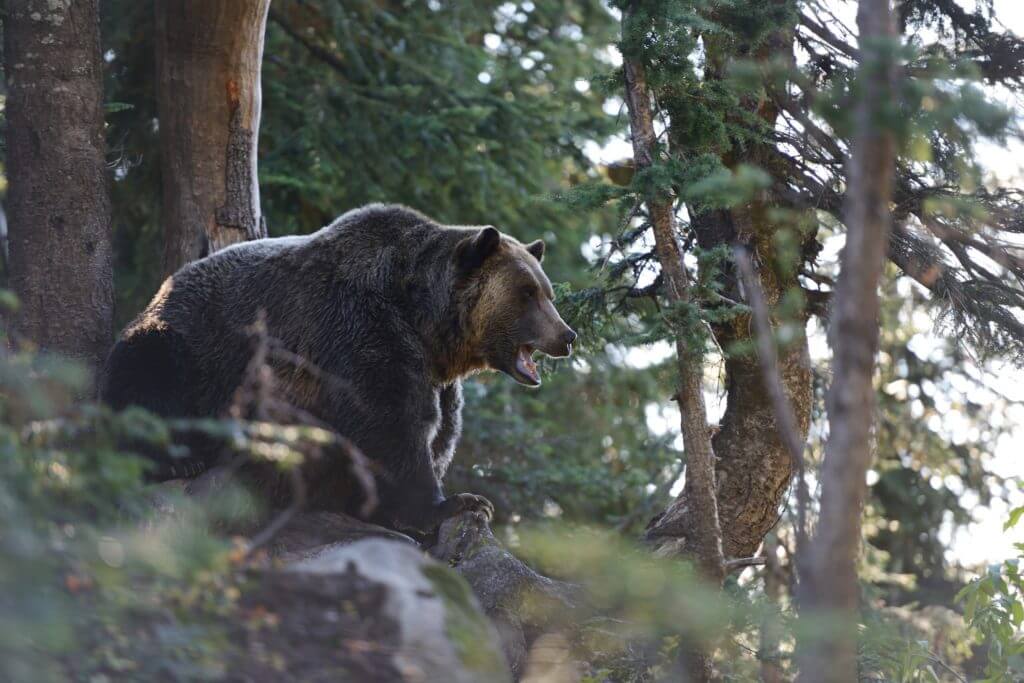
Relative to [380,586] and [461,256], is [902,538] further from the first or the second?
[380,586]

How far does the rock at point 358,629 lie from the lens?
3420 mm

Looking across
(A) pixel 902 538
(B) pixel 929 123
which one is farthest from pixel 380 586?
(A) pixel 902 538

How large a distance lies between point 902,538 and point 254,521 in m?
10.6

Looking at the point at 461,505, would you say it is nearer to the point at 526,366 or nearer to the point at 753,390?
the point at 526,366

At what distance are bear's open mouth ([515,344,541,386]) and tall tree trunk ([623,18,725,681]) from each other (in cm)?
92

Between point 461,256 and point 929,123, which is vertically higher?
point 929,123

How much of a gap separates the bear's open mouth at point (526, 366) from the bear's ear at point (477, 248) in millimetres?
591

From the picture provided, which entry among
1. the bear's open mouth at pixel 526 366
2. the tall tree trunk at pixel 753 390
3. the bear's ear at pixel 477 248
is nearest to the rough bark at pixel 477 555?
the bear's open mouth at pixel 526 366

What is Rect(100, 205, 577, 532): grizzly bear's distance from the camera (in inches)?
245

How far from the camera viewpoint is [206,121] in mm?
8203

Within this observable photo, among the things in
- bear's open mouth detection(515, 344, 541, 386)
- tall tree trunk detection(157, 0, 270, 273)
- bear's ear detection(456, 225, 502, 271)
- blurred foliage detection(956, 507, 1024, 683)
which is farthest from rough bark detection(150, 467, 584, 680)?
tall tree trunk detection(157, 0, 270, 273)

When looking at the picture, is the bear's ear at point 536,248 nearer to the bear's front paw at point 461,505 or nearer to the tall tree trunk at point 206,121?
the bear's front paw at point 461,505

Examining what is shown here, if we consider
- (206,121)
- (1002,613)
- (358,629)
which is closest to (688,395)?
(1002,613)

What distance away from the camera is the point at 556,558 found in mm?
5027
